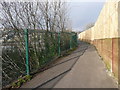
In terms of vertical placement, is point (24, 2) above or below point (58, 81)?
above

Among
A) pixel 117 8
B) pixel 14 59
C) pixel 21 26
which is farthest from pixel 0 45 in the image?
pixel 21 26

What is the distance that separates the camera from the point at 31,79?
19.4ft

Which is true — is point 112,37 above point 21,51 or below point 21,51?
above

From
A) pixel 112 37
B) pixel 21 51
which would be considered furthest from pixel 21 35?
pixel 112 37

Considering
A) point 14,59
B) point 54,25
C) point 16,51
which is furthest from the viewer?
point 54,25

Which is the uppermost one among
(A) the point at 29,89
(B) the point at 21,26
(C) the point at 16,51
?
(B) the point at 21,26

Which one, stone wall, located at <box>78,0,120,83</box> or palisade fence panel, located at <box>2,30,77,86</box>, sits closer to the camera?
stone wall, located at <box>78,0,120,83</box>

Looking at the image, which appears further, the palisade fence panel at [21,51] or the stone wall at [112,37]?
the palisade fence panel at [21,51]

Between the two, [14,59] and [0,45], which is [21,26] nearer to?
[14,59]

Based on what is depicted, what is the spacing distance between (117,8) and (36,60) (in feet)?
18.7

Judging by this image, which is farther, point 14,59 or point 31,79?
point 14,59

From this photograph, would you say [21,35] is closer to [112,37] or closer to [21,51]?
[21,51]

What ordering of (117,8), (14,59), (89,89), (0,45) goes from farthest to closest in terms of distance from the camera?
(14,59), (0,45), (117,8), (89,89)

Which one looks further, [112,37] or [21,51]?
[21,51]
